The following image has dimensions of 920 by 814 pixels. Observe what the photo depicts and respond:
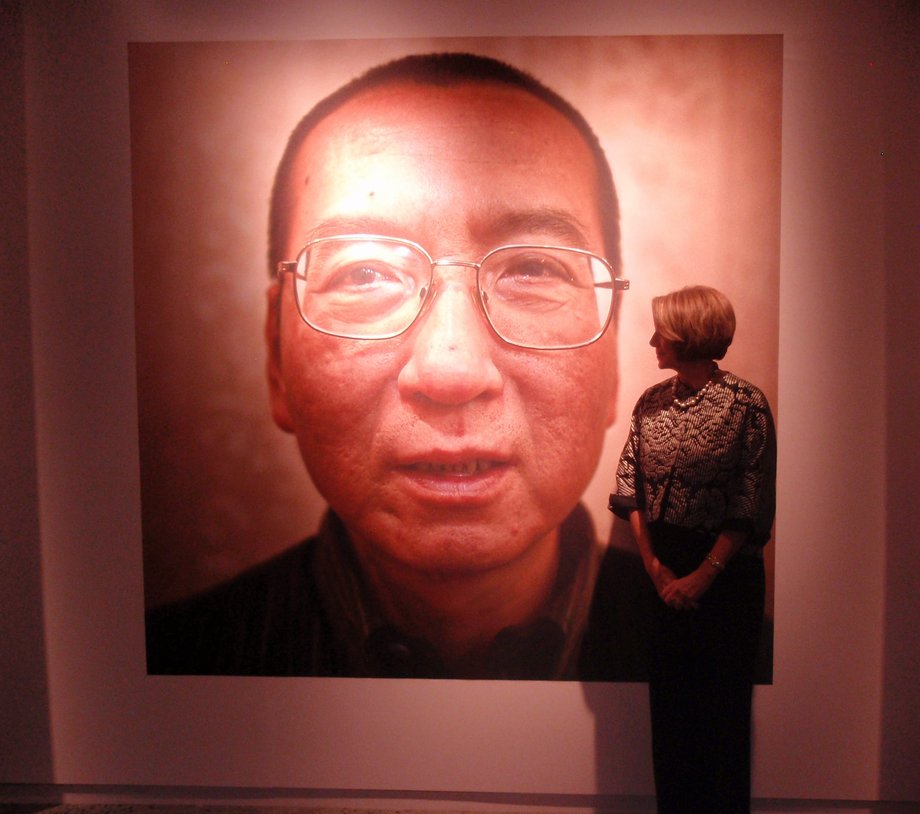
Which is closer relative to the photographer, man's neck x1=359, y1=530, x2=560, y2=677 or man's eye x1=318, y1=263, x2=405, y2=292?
man's eye x1=318, y1=263, x2=405, y2=292

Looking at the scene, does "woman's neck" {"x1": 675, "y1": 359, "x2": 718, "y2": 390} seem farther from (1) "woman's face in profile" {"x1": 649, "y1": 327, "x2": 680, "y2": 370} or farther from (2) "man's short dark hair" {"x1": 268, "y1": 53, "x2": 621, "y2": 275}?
(2) "man's short dark hair" {"x1": 268, "y1": 53, "x2": 621, "y2": 275}

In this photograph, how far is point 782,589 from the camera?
1.77m

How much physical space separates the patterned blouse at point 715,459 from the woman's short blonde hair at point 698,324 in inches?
3.5

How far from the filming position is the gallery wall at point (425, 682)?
1.69 m

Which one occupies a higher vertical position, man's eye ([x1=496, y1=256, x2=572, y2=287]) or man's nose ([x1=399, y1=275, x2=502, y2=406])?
man's eye ([x1=496, y1=256, x2=572, y2=287])

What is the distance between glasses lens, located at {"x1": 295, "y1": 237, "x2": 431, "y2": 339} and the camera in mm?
1674

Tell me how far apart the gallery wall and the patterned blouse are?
397mm

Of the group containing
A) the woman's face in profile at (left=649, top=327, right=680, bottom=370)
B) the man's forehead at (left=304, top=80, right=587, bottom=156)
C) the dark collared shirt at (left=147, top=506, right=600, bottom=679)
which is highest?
the man's forehead at (left=304, top=80, right=587, bottom=156)

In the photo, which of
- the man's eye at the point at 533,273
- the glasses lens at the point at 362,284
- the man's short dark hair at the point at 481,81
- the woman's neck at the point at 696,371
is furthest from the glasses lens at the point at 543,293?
the woman's neck at the point at 696,371

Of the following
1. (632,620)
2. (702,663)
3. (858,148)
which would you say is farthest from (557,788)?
(858,148)

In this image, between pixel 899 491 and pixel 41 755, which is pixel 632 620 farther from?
pixel 41 755

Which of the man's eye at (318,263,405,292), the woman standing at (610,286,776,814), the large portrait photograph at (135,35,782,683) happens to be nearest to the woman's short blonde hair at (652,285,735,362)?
the woman standing at (610,286,776,814)

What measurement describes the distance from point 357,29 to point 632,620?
205cm

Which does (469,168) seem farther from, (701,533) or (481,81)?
(701,533)
